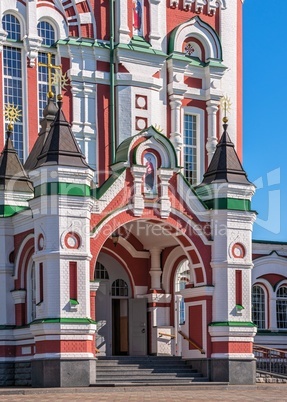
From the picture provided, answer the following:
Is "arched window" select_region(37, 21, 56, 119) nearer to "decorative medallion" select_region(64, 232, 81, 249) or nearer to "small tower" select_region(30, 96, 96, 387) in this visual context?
"small tower" select_region(30, 96, 96, 387)

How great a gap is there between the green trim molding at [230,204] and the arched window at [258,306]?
5.28 metres

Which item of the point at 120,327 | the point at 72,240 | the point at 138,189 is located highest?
the point at 138,189

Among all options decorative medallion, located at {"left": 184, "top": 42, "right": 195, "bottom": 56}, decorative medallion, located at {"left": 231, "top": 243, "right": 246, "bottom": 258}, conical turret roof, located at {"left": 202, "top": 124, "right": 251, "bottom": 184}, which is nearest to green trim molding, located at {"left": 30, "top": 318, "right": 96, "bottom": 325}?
decorative medallion, located at {"left": 231, "top": 243, "right": 246, "bottom": 258}

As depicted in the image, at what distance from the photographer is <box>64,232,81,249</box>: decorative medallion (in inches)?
928

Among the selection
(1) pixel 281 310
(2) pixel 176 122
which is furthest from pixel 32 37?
(1) pixel 281 310

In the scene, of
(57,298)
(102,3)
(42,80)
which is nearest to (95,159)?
(42,80)

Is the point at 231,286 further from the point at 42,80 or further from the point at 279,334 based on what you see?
the point at 42,80

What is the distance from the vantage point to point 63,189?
23.6 meters

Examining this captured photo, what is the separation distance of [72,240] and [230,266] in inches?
186

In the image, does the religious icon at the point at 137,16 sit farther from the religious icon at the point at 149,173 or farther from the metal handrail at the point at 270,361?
the metal handrail at the point at 270,361

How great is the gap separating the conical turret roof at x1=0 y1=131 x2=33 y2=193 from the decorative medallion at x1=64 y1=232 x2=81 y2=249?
336 cm

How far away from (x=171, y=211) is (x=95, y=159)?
4.73m

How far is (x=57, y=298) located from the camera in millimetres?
23328

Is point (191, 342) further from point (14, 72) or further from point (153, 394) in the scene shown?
point (14, 72)
